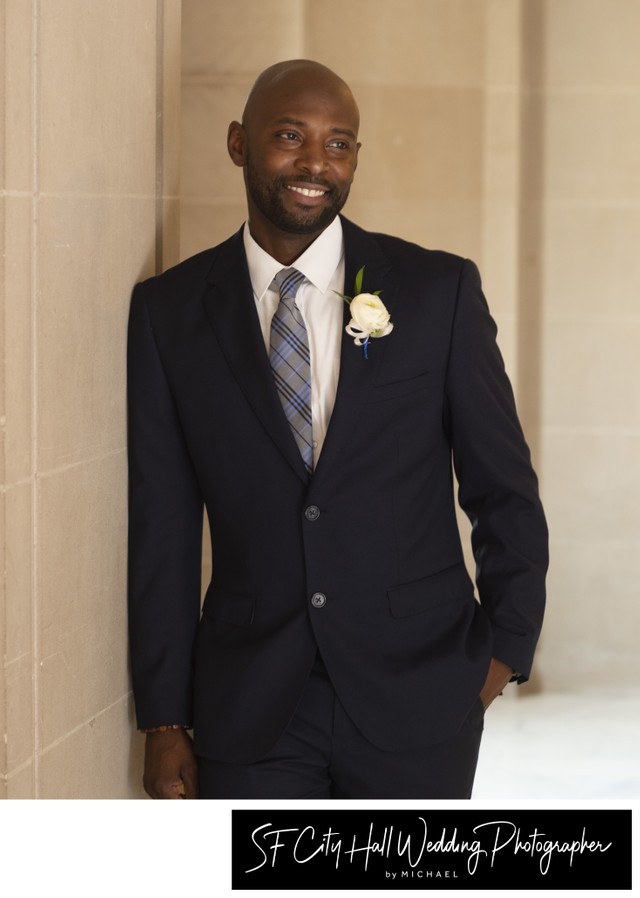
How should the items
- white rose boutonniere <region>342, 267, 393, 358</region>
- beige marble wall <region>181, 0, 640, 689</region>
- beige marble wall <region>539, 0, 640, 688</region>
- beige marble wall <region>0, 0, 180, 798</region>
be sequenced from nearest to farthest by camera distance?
beige marble wall <region>0, 0, 180, 798</region>
white rose boutonniere <region>342, 267, 393, 358</region>
beige marble wall <region>181, 0, 640, 689</region>
beige marble wall <region>539, 0, 640, 688</region>

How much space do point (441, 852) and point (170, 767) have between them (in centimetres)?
60

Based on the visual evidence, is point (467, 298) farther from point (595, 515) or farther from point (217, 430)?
point (595, 515)

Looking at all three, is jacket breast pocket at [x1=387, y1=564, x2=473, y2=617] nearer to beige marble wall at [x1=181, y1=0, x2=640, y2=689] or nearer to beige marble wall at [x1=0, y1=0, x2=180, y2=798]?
beige marble wall at [x1=0, y1=0, x2=180, y2=798]

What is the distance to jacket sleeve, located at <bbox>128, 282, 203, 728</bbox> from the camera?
225 cm

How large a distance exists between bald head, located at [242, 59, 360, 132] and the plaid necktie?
0.32 m

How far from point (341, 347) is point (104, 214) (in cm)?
47

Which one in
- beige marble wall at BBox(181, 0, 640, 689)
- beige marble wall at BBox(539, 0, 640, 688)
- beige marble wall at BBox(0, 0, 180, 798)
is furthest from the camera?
beige marble wall at BBox(539, 0, 640, 688)

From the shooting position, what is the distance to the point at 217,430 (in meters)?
2.19

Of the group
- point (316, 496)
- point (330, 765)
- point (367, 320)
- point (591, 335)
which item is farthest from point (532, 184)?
point (330, 765)

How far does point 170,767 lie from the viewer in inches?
87.6

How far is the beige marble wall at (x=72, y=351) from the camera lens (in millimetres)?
1799

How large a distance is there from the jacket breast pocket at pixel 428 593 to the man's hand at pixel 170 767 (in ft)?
1.53

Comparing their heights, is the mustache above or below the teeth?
above

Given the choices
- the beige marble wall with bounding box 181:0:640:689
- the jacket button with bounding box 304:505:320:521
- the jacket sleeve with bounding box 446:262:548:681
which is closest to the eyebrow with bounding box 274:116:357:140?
the jacket sleeve with bounding box 446:262:548:681
